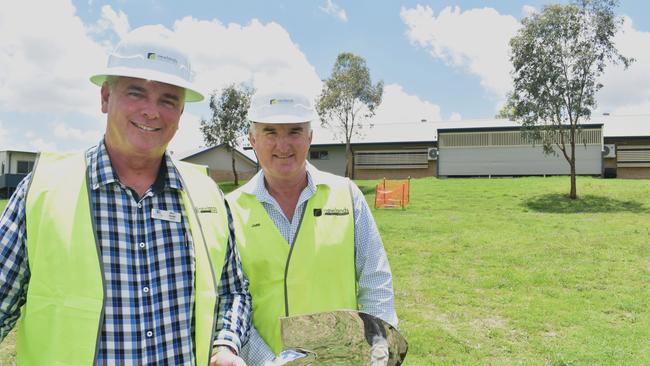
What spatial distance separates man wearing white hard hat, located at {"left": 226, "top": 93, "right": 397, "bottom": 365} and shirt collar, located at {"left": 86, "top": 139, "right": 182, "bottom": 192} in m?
0.59

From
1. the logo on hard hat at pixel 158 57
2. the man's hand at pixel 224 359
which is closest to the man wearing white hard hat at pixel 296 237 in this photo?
the man's hand at pixel 224 359

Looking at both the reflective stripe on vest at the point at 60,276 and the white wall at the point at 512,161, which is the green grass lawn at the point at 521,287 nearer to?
the reflective stripe on vest at the point at 60,276

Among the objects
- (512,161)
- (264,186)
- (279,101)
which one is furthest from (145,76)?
(512,161)

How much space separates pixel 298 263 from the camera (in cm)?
236

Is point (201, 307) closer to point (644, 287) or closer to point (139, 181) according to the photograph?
point (139, 181)

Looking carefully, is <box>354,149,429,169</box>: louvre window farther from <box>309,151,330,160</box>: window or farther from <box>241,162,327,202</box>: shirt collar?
<box>241,162,327,202</box>: shirt collar

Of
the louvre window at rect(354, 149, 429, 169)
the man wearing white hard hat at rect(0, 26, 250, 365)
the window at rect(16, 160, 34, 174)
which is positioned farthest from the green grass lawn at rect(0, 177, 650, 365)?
the window at rect(16, 160, 34, 174)

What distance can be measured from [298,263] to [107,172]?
965 mm

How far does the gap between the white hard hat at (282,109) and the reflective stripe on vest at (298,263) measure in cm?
42

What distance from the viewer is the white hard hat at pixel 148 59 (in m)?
1.80

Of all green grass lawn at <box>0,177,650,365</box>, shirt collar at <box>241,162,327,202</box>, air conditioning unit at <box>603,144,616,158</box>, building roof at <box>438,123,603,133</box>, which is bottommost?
green grass lawn at <box>0,177,650,365</box>

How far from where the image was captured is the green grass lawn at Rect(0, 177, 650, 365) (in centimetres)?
582

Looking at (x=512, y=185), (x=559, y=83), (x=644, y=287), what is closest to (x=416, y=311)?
(x=644, y=287)

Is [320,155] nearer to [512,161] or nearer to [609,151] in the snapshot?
[512,161]
